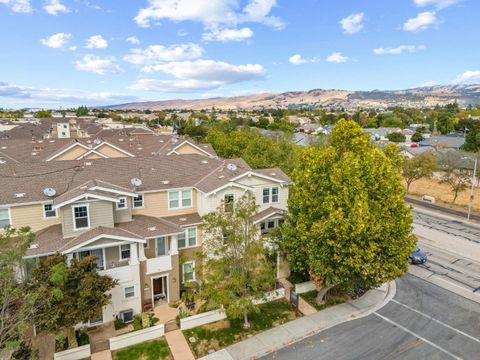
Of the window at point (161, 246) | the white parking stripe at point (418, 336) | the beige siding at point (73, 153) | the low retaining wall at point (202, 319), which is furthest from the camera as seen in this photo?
the beige siding at point (73, 153)

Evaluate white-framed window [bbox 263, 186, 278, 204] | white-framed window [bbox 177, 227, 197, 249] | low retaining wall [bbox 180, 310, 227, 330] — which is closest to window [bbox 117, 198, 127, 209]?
white-framed window [bbox 177, 227, 197, 249]

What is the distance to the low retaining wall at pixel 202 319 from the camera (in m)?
20.1

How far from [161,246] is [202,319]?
18.2 feet

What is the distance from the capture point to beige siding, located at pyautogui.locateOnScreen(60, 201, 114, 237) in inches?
762

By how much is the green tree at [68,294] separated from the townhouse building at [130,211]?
52.6 inches

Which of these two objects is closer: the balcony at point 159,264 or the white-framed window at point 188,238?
the balcony at point 159,264

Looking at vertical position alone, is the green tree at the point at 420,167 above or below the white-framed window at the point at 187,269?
above

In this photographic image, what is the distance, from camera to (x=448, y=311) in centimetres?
2225

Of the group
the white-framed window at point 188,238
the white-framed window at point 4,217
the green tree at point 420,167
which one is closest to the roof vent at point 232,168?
the white-framed window at point 188,238

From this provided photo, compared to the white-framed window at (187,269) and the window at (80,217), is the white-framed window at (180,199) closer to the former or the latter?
the white-framed window at (187,269)

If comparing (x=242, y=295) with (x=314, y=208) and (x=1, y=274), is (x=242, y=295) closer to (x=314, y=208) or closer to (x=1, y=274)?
(x=314, y=208)

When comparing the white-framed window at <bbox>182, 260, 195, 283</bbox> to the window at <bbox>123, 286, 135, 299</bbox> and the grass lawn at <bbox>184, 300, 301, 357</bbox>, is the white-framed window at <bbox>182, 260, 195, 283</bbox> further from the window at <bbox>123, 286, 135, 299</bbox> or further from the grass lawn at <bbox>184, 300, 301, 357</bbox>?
the grass lawn at <bbox>184, 300, 301, 357</bbox>

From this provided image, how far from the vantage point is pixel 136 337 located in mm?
18797

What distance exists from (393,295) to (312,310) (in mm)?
6747
